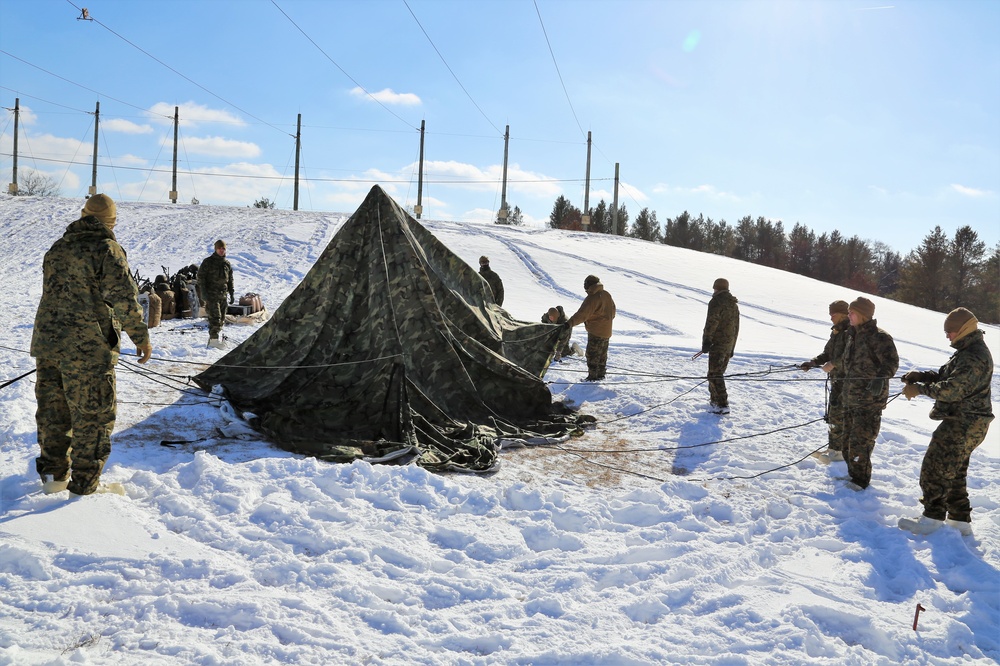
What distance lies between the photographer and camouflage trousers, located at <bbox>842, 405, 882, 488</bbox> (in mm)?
6145

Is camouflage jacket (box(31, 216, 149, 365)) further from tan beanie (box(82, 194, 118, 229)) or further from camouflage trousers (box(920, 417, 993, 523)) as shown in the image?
camouflage trousers (box(920, 417, 993, 523))

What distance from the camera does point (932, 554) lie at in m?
4.88

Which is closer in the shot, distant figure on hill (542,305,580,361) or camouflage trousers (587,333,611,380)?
camouflage trousers (587,333,611,380)

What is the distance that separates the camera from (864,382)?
6.24m

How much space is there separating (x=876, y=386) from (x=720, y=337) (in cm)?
305

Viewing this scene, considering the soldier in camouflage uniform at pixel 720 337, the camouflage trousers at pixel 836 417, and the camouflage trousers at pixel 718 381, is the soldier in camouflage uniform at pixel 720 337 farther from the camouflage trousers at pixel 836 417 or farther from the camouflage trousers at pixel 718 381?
the camouflage trousers at pixel 836 417

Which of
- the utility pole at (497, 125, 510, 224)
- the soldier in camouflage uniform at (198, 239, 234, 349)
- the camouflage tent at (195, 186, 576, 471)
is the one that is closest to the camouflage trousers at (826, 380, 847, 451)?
the camouflage tent at (195, 186, 576, 471)

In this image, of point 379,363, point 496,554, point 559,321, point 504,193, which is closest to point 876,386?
point 496,554

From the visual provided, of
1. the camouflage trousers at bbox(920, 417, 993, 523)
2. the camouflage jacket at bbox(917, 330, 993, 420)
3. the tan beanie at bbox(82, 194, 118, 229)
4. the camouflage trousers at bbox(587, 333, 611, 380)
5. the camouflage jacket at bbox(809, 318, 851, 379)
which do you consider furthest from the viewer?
the camouflage trousers at bbox(587, 333, 611, 380)

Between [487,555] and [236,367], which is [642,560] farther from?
[236,367]

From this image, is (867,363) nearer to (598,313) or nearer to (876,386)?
(876,386)

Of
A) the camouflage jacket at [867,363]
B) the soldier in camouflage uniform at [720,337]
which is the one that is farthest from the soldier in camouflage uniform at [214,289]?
the camouflage jacket at [867,363]

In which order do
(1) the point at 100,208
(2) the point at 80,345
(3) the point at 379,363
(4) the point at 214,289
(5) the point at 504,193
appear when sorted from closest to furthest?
(2) the point at 80,345 → (1) the point at 100,208 → (3) the point at 379,363 → (4) the point at 214,289 → (5) the point at 504,193

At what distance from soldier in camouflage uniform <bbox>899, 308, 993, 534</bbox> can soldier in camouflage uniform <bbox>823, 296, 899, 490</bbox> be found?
76cm
